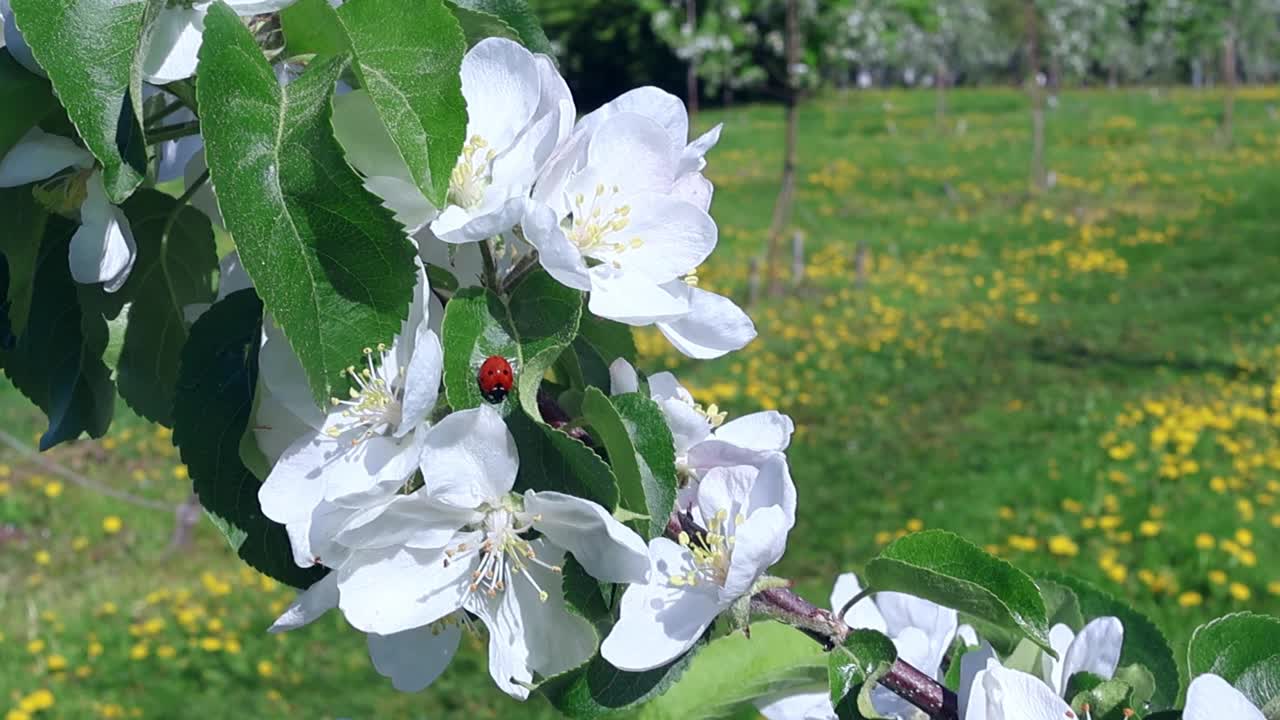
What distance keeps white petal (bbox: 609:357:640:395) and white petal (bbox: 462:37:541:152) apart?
169 millimetres

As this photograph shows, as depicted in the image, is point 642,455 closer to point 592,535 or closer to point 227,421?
point 592,535

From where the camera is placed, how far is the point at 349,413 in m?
0.77

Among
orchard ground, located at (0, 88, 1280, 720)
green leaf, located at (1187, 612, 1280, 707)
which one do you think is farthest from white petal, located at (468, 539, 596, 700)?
→ orchard ground, located at (0, 88, 1280, 720)

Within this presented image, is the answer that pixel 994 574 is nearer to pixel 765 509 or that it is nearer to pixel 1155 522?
pixel 765 509

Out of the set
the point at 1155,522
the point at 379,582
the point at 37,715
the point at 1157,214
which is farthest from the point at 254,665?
the point at 1157,214

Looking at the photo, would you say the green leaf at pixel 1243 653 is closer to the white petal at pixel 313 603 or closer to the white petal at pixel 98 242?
the white petal at pixel 313 603

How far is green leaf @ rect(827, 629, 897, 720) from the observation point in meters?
0.83

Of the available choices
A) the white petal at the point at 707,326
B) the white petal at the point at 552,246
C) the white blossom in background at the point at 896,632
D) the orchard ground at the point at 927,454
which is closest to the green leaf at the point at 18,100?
the white petal at the point at 552,246

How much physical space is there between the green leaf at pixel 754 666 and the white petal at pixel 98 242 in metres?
0.48

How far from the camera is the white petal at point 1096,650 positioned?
948 mm

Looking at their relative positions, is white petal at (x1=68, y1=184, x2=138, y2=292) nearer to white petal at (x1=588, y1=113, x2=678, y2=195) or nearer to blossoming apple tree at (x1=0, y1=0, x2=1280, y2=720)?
blossoming apple tree at (x1=0, y1=0, x2=1280, y2=720)

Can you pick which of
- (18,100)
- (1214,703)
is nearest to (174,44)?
(18,100)

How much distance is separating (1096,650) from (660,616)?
1.21 ft

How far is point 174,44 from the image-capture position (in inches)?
29.4
